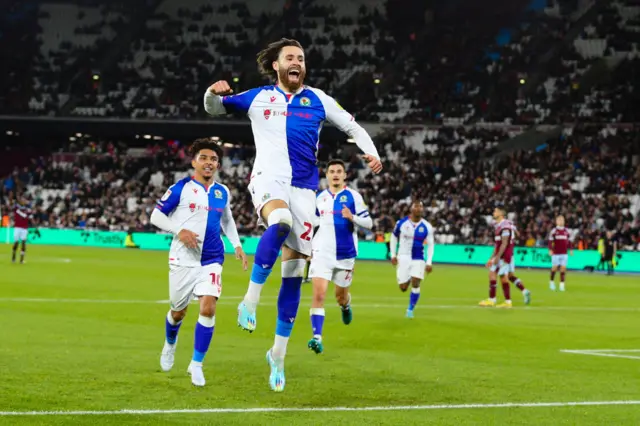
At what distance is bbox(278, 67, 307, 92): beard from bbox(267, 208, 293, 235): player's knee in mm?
1189

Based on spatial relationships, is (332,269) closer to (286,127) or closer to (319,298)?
(319,298)

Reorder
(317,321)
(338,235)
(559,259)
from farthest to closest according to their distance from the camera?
1. (559,259)
2. (338,235)
3. (317,321)

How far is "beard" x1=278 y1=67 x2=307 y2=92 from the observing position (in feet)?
32.0

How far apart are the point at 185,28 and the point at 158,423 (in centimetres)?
6640

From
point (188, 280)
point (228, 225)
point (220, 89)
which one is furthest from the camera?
point (228, 225)

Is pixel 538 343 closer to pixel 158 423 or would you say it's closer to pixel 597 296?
pixel 158 423

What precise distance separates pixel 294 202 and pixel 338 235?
723 centimetres

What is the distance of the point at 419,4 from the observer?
222 feet

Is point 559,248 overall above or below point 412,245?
below

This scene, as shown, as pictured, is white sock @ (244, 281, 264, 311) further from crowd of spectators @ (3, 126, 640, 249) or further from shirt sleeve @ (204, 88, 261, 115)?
crowd of spectators @ (3, 126, 640, 249)

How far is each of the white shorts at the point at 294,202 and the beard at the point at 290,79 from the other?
90 cm

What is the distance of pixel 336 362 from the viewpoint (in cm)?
1298

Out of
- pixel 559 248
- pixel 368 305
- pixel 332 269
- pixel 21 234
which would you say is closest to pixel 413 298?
pixel 368 305

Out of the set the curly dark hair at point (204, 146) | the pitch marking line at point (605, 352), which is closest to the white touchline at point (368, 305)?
the pitch marking line at point (605, 352)
